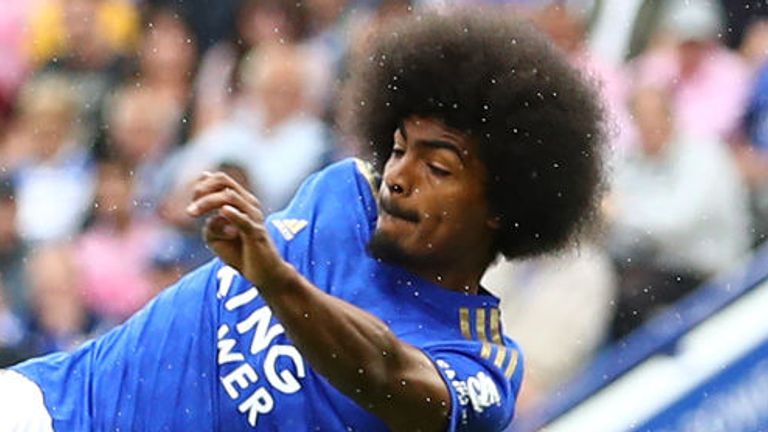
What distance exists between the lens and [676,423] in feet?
21.2

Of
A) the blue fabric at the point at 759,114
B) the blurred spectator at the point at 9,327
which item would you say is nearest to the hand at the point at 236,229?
the blue fabric at the point at 759,114

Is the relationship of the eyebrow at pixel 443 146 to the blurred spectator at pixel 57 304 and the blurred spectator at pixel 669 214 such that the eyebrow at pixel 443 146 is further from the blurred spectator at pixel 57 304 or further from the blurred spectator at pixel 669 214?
the blurred spectator at pixel 57 304

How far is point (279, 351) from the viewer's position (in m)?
4.62

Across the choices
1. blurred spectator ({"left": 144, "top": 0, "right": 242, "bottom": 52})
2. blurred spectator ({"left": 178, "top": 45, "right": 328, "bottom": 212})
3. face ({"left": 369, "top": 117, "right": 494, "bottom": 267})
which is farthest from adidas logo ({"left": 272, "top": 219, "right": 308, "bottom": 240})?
blurred spectator ({"left": 144, "top": 0, "right": 242, "bottom": 52})

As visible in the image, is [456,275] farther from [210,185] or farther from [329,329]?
[210,185]

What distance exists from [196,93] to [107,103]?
44cm

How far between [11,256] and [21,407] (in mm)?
3776

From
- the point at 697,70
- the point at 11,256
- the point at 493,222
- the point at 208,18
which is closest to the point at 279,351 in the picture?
the point at 493,222

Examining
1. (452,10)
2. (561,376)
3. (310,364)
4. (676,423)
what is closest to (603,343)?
(561,376)

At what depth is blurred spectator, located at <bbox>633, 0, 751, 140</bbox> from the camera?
7195mm

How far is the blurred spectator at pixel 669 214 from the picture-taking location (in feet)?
23.0

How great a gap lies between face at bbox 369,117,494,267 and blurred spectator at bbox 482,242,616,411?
229 centimetres

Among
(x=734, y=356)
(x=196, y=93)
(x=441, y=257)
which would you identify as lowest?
(x=441, y=257)

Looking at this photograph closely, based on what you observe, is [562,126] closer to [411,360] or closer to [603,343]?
[411,360]
